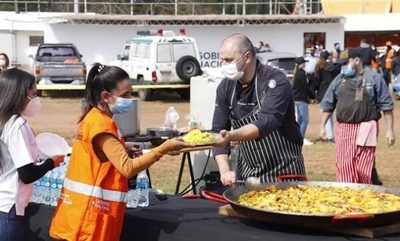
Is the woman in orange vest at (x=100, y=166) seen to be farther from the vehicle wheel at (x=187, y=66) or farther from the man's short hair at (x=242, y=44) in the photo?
the vehicle wheel at (x=187, y=66)

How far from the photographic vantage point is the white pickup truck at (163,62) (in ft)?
74.2

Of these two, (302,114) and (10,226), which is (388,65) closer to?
(302,114)

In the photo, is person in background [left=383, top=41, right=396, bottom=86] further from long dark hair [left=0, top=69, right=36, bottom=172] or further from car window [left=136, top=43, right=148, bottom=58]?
long dark hair [left=0, top=69, right=36, bottom=172]

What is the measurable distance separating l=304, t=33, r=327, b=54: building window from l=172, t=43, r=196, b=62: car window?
8.93 meters

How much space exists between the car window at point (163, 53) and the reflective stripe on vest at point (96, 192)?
19.2m

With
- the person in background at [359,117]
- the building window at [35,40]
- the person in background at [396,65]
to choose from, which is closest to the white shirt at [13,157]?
the person in background at [359,117]

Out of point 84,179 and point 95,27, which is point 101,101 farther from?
point 95,27

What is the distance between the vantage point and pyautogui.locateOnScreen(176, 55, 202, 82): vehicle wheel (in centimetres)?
2248

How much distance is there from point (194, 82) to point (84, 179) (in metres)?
Answer: 3.77

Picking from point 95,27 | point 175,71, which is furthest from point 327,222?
point 95,27

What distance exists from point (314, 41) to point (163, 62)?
1099 cm

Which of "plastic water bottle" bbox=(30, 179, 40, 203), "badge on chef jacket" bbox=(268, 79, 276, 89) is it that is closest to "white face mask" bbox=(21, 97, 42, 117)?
"plastic water bottle" bbox=(30, 179, 40, 203)

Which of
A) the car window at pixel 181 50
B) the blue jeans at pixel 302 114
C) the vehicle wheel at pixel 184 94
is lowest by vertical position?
the vehicle wheel at pixel 184 94

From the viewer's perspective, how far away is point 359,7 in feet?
133
